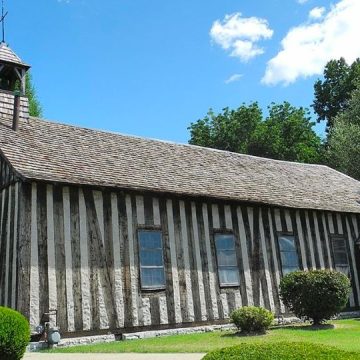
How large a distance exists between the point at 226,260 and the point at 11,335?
30.9 feet

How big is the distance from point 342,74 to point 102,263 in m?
48.0

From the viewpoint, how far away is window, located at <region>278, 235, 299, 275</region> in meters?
18.0

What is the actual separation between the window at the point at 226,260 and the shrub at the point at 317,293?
1947 millimetres

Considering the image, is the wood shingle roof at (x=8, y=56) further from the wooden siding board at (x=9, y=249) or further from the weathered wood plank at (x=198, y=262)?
the weathered wood plank at (x=198, y=262)

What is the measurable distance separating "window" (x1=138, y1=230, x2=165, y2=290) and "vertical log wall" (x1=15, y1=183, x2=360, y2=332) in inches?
7.2

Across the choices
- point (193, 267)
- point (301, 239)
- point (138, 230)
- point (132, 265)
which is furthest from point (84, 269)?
point (301, 239)

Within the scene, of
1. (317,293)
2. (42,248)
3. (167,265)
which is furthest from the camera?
(167,265)

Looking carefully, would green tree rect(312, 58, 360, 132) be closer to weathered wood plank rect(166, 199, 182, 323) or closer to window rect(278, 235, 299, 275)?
window rect(278, 235, 299, 275)

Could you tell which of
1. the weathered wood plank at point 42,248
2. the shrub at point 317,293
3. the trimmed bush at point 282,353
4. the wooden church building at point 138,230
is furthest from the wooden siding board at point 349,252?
the trimmed bush at point 282,353

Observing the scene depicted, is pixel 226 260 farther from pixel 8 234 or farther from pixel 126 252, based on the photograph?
pixel 8 234

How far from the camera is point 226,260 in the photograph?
16500mm

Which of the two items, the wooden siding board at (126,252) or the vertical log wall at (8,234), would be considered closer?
the vertical log wall at (8,234)

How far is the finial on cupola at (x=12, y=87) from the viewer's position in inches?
669

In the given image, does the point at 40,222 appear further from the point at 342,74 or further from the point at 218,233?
the point at 342,74
